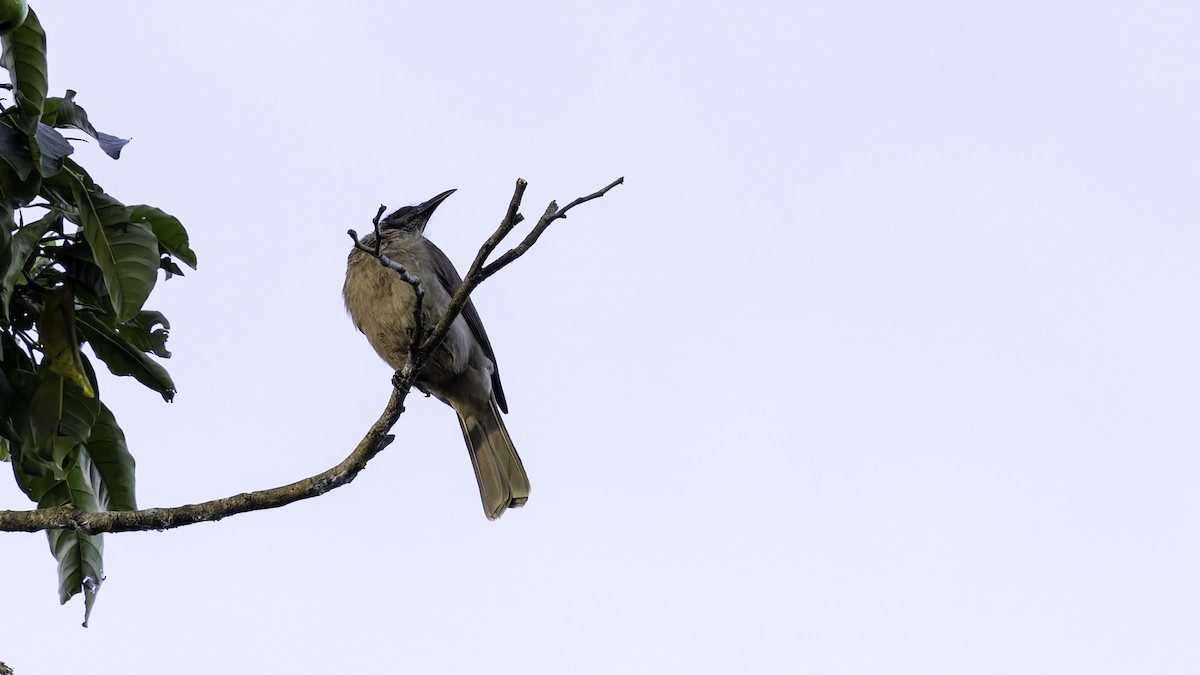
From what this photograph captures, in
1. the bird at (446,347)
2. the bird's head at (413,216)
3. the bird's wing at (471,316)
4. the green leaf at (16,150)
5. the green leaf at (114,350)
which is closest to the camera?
the green leaf at (16,150)

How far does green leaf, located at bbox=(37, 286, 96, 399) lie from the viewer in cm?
303

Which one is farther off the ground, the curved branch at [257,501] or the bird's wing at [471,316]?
the bird's wing at [471,316]

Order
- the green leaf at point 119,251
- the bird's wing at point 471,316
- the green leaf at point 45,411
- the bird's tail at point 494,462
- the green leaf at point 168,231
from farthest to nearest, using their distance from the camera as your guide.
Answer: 1. the bird's wing at point 471,316
2. the bird's tail at point 494,462
3. the green leaf at point 168,231
4. the green leaf at point 45,411
5. the green leaf at point 119,251

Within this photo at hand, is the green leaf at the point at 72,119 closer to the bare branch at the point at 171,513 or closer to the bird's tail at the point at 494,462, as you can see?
the bare branch at the point at 171,513

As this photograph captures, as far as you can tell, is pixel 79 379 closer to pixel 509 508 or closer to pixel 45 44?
pixel 45 44

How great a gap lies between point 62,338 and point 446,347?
2.84 m

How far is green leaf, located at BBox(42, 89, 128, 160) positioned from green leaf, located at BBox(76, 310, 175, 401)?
519mm

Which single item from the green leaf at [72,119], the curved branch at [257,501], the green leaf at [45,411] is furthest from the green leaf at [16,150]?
the curved branch at [257,501]

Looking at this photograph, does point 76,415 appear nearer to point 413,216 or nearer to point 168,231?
point 168,231

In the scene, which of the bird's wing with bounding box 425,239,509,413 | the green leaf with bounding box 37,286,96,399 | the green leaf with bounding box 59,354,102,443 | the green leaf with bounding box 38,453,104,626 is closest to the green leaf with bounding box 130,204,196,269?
the green leaf with bounding box 37,286,96,399

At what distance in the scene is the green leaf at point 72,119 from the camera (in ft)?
9.95

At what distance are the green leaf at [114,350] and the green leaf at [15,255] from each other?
0.38 meters

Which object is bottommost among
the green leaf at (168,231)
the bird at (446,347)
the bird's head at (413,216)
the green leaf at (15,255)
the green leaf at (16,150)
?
the green leaf at (15,255)

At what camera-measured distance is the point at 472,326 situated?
246 inches
